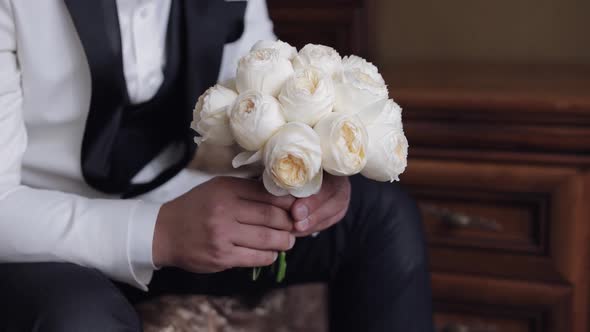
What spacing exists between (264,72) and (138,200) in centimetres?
25

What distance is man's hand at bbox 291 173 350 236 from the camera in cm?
90

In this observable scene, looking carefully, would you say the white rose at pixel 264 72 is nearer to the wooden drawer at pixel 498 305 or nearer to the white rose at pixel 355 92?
the white rose at pixel 355 92

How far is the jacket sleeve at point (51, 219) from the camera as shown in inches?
35.6

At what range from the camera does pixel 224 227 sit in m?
0.88

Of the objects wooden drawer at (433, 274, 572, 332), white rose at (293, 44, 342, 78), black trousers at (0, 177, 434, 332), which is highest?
white rose at (293, 44, 342, 78)

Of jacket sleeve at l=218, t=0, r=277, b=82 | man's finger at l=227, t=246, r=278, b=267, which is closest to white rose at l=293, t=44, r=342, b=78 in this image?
man's finger at l=227, t=246, r=278, b=267

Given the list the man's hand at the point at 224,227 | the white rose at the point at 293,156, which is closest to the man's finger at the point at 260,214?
the man's hand at the point at 224,227

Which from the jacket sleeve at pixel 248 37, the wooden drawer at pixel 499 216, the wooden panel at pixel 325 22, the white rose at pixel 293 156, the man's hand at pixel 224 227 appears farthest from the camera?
the wooden panel at pixel 325 22

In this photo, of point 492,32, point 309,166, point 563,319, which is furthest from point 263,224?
point 492,32

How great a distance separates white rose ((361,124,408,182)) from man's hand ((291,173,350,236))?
96 mm

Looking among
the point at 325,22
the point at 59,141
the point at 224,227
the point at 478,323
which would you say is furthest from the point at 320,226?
the point at 325,22

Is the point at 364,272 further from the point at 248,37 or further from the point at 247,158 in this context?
the point at 248,37

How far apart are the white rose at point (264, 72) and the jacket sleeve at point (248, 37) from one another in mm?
336

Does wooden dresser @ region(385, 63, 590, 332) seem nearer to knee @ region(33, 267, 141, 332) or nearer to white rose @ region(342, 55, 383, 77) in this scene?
white rose @ region(342, 55, 383, 77)
